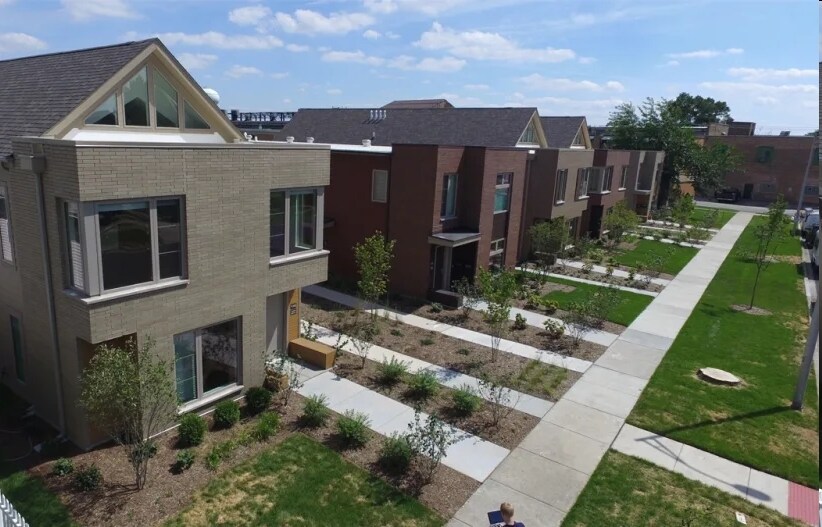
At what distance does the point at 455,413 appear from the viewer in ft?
43.2

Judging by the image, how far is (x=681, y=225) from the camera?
140 feet

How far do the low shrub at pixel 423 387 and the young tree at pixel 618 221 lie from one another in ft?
79.3

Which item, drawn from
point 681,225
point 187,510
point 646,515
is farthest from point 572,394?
point 681,225

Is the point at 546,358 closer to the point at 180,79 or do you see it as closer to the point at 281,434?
the point at 281,434

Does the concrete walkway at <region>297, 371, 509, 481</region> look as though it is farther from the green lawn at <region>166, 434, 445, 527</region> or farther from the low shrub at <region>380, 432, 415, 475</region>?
the green lawn at <region>166, 434, 445, 527</region>

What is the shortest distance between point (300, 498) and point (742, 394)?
41.0 feet

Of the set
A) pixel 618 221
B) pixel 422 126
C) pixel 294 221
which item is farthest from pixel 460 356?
pixel 618 221

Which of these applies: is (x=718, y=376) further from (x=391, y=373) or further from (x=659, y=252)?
(x=659, y=252)

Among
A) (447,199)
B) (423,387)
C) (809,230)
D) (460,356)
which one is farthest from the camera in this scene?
(809,230)

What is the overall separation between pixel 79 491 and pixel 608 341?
1587 centimetres

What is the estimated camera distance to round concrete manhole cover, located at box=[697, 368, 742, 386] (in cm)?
1559

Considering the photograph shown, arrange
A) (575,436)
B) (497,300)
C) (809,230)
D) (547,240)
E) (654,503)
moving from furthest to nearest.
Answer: (809,230), (547,240), (497,300), (575,436), (654,503)

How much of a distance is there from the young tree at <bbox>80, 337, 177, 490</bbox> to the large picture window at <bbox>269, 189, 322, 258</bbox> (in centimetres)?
428

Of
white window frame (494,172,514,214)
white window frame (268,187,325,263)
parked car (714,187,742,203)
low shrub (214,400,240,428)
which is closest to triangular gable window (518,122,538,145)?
white window frame (494,172,514,214)
